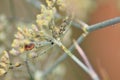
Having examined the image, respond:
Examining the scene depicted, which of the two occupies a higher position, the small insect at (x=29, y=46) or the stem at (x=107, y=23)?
the small insect at (x=29, y=46)

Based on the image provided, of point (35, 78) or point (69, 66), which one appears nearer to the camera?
point (35, 78)

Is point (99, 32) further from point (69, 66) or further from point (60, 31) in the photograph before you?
point (60, 31)

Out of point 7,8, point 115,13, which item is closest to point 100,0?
point 115,13

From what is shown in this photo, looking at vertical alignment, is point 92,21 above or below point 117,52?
above

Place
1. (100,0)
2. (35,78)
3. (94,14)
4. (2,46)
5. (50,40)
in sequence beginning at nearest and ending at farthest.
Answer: (50,40)
(35,78)
(2,46)
(100,0)
(94,14)

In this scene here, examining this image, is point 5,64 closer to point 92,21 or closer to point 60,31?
point 60,31

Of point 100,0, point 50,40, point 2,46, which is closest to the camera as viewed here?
point 50,40

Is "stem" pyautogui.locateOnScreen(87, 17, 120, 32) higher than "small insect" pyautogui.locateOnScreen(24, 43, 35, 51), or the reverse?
"small insect" pyautogui.locateOnScreen(24, 43, 35, 51)

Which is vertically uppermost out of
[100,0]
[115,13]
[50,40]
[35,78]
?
[115,13]

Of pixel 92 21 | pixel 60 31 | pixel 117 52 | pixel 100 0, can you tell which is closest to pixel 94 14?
pixel 92 21
